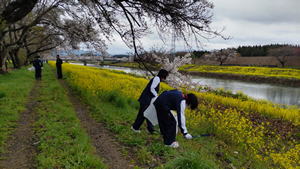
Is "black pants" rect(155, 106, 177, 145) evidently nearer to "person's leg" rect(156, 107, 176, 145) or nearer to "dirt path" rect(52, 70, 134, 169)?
"person's leg" rect(156, 107, 176, 145)

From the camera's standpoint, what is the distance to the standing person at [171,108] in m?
3.13

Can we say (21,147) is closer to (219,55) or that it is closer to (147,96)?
(147,96)

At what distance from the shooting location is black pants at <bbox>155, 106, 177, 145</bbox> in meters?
3.41

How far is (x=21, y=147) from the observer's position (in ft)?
10.8

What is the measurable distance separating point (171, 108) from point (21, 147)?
321 centimetres

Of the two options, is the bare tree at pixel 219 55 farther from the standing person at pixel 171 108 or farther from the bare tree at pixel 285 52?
the bare tree at pixel 285 52

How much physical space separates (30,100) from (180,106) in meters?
6.48

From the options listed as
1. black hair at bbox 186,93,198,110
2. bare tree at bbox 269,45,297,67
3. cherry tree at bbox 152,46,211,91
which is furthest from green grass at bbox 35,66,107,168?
bare tree at bbox 269,45,297,67

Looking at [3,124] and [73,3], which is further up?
[73,3]

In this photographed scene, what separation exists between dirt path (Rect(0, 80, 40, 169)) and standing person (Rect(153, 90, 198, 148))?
2.54 meters

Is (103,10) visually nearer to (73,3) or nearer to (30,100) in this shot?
(73,3)

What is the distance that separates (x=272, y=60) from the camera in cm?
5216

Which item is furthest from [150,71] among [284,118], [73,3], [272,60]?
[272,60]

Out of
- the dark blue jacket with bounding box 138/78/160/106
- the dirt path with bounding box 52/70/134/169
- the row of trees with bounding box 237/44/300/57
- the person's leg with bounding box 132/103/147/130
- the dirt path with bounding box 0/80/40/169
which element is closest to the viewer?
the dirt path with bounding box 0/80/40/169
